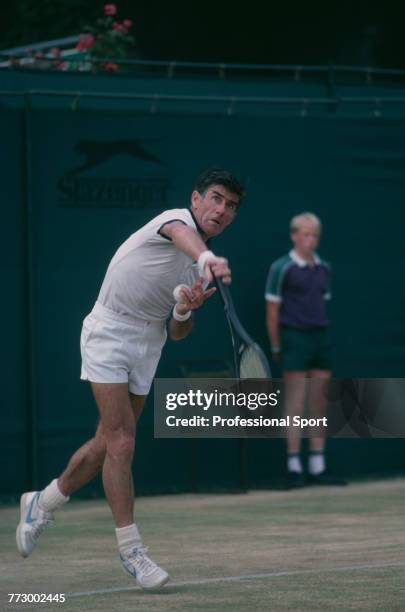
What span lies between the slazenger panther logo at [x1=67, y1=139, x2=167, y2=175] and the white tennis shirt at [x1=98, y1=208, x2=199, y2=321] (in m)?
3.65

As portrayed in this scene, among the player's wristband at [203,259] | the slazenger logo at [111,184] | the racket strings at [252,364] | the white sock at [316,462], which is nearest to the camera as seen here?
the player's wristband at [203,259]

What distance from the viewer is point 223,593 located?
7383 mm

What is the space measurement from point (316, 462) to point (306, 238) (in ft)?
5.49

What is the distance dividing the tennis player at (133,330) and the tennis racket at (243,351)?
1.33 ft

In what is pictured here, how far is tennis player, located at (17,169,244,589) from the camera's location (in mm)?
7379

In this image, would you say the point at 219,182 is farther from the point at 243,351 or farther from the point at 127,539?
the point at 127,539

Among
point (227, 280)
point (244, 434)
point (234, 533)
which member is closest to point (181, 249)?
point (227, 280)

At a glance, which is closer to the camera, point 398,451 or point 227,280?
point 227,280

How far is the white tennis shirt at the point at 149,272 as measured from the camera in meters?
7.41

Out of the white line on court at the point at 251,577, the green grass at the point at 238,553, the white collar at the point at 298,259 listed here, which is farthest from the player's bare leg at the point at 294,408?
the white line on court at the point at 251,577

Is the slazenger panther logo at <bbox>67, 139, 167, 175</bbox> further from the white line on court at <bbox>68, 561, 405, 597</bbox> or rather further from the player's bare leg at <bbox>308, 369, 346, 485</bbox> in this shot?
the white line on court at <bbox>68, 561, 405, 597</bbox>

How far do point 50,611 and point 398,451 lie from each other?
19.8 feet

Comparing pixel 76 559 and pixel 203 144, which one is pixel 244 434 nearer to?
pixel 203 144

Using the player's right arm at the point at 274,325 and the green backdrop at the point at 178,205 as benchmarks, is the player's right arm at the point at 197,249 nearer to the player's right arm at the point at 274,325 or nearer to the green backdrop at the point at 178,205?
the green backdrop at the point at 178,205
